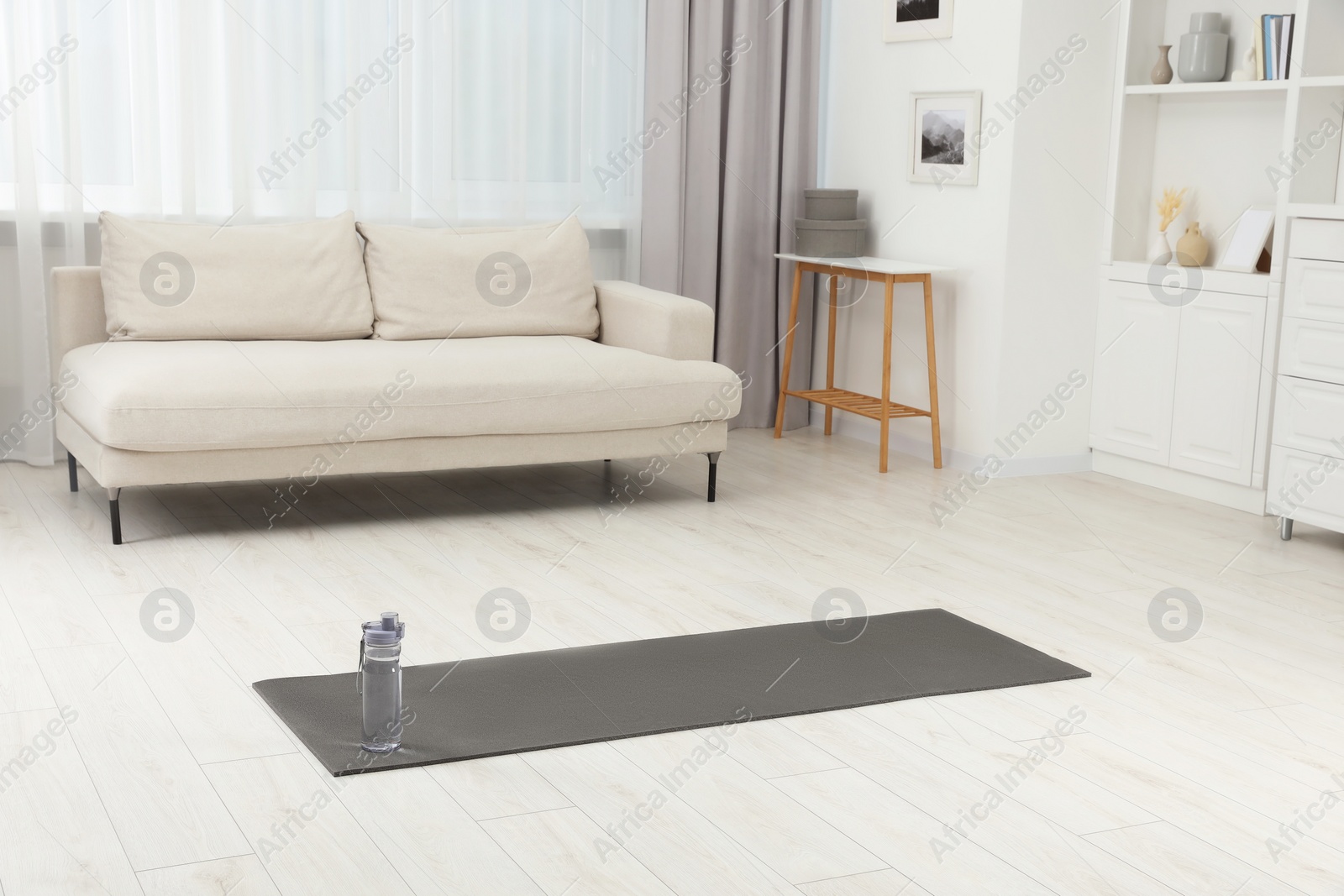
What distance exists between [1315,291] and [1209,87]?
0.89 m

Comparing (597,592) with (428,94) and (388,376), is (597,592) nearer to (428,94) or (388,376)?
(388,376)

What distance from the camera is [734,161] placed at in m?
5.52

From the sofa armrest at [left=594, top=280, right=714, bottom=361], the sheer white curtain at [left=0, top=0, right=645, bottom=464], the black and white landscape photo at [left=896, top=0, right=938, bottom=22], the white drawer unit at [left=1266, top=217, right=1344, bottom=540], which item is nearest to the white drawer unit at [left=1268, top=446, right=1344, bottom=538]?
the white drawer unit at [left=1266, top=217, right=1344, bottom=540]

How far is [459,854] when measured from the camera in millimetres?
2072

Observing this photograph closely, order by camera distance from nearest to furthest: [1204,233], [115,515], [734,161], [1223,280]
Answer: [115,515] < [1223,280] < [1204,233] < [734,161]

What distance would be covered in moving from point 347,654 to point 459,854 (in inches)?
37.1

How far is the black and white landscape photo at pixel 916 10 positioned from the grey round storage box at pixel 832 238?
768mm

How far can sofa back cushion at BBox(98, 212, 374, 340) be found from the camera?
422cm

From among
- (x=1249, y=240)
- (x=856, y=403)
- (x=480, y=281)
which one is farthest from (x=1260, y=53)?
(x=480, y=281)

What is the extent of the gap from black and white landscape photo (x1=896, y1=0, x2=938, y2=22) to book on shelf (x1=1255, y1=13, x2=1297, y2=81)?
117cm

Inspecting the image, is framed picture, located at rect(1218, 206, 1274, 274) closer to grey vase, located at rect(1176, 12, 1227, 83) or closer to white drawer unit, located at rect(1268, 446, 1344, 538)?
grey vase, located at rect(1176, 12, 1227, 83)

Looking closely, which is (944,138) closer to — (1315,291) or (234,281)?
(1315,291)

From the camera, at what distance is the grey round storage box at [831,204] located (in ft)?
17.5

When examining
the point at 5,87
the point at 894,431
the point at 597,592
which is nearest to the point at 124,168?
the point at 5,87
